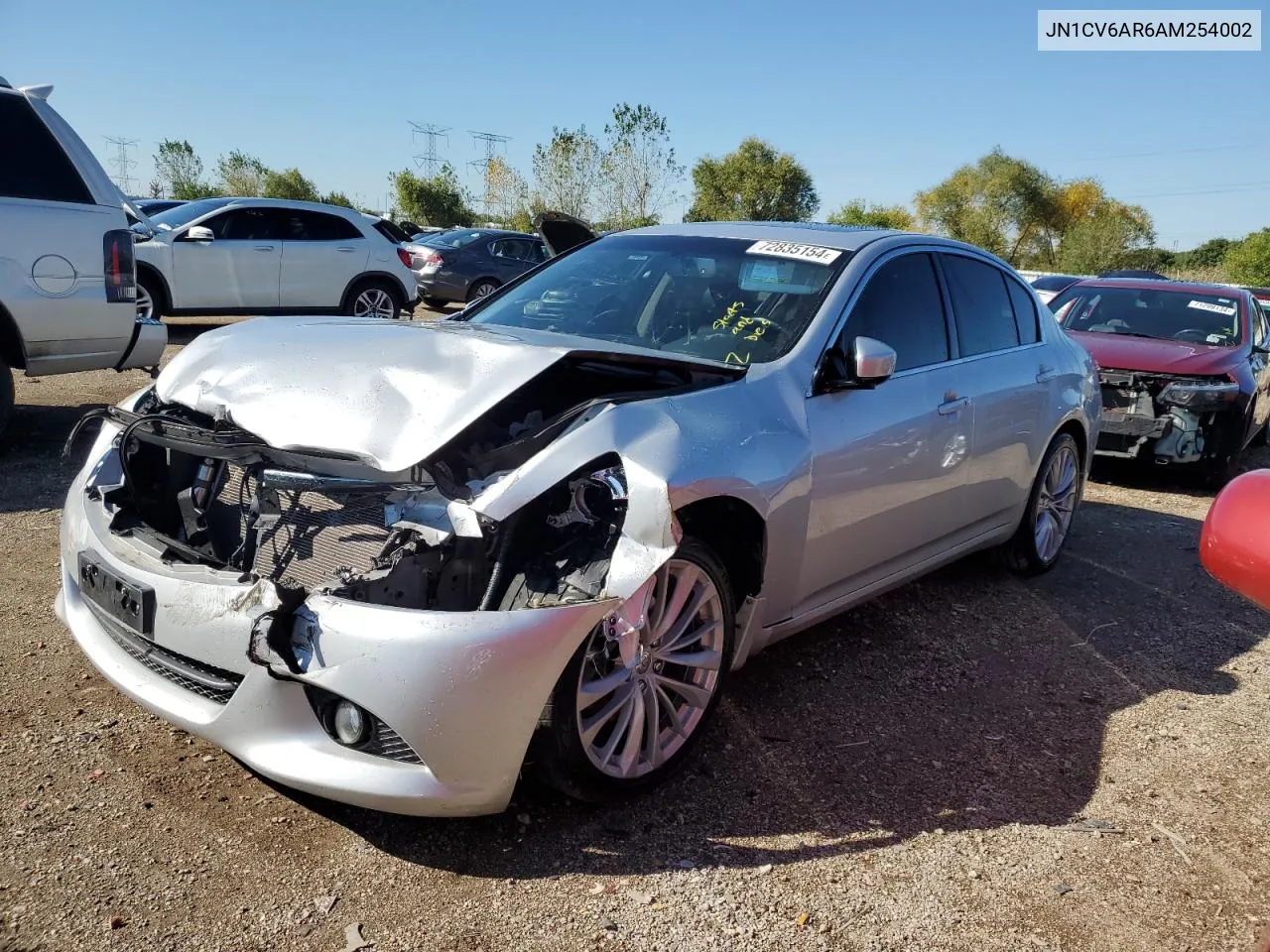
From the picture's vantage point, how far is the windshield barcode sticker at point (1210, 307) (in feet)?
29.0

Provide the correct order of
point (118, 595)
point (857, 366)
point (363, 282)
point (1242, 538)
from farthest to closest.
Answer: point (363, 282), point (857, 366), point (118, 595), point (1242, 538)

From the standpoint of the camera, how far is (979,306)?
15.8ft

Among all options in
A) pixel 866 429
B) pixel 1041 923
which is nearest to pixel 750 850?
pixel 1041 923

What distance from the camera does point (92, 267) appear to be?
20.8ft

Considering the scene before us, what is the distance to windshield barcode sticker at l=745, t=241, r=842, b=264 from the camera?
13.2 feet

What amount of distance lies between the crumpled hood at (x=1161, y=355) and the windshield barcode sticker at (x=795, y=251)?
4.49m

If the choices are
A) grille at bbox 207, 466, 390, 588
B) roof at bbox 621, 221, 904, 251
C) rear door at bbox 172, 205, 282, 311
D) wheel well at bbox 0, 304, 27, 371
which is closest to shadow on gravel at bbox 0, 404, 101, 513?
wheel well at bbox 0, 304, 27, 371

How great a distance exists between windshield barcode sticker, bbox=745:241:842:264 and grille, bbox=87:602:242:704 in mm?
2550

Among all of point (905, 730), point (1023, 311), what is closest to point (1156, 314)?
point (1023, 311)

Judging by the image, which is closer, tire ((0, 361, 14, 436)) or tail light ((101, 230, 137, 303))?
tire ((0, 361, 14, 436))

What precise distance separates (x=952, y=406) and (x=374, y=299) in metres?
10.7

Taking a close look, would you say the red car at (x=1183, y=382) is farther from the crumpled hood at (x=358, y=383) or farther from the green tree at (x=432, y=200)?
the green tree at (x=432, y=200)

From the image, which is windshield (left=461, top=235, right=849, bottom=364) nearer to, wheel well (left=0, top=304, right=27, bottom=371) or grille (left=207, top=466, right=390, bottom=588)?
grille (left=207, top=466, right=390, bottom=588)

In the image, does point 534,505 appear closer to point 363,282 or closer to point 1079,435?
point 1079,435
